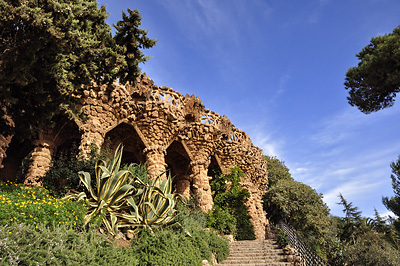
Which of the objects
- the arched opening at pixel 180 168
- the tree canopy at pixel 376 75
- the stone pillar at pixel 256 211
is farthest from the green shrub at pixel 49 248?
the stone pillar at pixel 256 211

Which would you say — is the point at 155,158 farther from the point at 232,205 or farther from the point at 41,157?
the point at 232,205

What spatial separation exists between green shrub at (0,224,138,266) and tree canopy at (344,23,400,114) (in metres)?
11.0

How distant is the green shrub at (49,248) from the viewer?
10.5ft

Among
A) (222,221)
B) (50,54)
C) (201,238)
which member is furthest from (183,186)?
(50,54)

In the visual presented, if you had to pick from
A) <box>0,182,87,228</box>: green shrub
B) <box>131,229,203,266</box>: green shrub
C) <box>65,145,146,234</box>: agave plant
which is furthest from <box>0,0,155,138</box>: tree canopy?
<box>131,229,203,266</box>: green shrub

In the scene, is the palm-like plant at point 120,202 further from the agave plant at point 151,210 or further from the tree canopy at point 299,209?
the tree canopy at point 299,209

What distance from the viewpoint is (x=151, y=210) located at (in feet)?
23.7

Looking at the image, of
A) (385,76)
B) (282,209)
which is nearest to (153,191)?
(385,76)

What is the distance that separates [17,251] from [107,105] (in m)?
8.34

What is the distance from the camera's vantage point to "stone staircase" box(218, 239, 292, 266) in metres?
8.89

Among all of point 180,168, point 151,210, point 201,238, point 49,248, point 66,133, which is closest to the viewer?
point 49,248

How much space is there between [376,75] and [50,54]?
37.3ft

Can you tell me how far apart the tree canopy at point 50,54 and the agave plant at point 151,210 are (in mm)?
3130

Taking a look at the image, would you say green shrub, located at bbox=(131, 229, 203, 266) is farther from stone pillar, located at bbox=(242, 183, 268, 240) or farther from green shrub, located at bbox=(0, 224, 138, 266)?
stone pillar, located at bbox=(242, 183, 268, 240)
